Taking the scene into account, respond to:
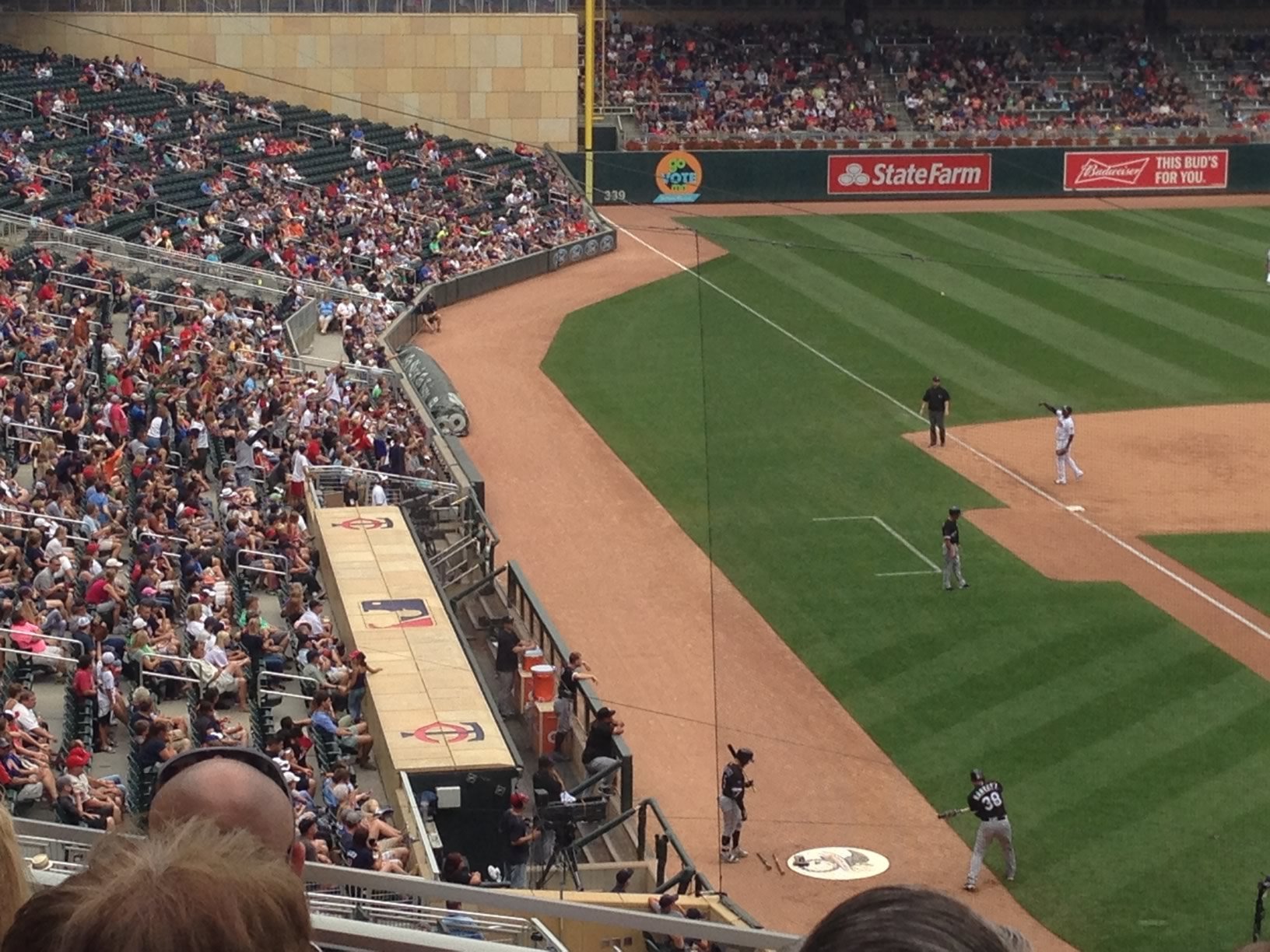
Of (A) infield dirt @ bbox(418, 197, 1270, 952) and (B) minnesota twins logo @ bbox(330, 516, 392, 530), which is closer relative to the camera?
(A) infield dirt @ bbox(418, 197, 1270, 952)

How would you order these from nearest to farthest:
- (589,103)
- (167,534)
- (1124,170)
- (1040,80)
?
(167,534) → (589,103) → (1124,170) → (1040,80)

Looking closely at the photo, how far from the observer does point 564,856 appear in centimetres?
1533

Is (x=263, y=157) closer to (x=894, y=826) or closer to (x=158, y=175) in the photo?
(x=158, y=175)

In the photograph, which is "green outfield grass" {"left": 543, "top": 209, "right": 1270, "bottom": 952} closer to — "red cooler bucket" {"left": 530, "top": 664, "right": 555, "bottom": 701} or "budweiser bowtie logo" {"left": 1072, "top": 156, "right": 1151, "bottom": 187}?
"red cooler bucket" {"left": 530, "top": 664, "right": 555, "bottom": 701}

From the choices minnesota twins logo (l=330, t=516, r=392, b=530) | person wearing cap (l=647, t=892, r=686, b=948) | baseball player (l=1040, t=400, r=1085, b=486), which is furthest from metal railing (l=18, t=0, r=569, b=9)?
person wearing cap (l=647, t=892, r=686, b=948)

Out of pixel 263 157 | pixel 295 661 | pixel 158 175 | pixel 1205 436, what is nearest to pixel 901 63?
pixel 263 157

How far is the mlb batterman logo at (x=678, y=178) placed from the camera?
5209 cm

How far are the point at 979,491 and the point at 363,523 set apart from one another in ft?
30.3

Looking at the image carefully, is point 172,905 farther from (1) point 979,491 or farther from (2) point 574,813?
(1) point 979,491

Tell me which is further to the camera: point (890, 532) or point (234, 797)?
point (890, 532)

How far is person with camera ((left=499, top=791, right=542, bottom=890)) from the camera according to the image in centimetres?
1488

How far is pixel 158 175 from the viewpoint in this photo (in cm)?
3934

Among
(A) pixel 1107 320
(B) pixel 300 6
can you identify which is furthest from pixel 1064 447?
(B) pixel 300 6

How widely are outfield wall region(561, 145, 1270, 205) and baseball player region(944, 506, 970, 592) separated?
30702mm
